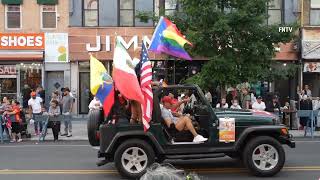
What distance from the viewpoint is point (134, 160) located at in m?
10.0

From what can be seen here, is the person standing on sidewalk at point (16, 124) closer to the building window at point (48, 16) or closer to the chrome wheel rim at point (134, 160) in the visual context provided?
the chrome wheel rim at point (134, 160)

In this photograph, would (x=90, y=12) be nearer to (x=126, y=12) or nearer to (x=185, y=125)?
(x=126, y=12)

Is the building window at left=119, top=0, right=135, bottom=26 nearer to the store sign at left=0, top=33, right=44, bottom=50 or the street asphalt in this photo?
the store sign at left=0, top=33, right=44, bottom=50

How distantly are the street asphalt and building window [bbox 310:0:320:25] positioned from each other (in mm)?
13265

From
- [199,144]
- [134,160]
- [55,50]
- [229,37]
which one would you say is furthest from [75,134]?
[199,144]

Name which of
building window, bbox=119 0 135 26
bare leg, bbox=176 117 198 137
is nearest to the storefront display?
building window, bbox=119 0 135 26

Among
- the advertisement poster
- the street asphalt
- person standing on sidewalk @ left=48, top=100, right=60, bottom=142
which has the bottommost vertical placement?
the street asphalt

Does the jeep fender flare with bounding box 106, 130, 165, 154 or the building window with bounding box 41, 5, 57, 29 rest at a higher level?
the building window with bounding box 41, 5, 57, 29

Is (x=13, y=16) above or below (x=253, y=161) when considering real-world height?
above

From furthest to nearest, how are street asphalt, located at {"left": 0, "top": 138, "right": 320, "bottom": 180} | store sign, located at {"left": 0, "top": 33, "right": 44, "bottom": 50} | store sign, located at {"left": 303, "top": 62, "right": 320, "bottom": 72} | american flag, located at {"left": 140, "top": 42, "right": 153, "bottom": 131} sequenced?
store sign, located at {"left": 303, "top": 62, "right": 320, "bottom": 72}, store sign, located at {"left": 0, "top": 33, "right": 44, "bottom": 50}, street asphalt, located at {"left": 0, "top": 138, "right": 320, "bottom": 180}, american flag, located at {"left": 140, "top": 42, "right": 153, "bottom": 131}

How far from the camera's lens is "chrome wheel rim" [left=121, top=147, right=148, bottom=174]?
392 inches

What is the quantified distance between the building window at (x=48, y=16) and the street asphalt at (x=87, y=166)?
13011 millimetres

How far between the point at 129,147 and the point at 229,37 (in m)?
10.3

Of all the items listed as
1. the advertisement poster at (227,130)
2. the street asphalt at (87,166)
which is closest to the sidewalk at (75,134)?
the street asphalt at (87,166)
